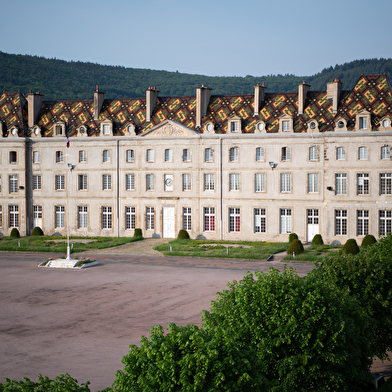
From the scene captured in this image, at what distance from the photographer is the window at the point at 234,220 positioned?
56.6 metres

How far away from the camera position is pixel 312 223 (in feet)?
178

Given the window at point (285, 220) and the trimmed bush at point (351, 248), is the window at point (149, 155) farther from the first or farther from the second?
the trimmed bush at point (351, 248)

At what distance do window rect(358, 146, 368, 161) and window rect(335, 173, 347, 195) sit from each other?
207 cm

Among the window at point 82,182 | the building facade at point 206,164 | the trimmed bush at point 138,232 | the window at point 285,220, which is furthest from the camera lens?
the window at point 82,182

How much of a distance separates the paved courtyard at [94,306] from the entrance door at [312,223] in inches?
449

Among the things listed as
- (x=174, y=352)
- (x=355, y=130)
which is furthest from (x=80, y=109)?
(x=174, y=352)

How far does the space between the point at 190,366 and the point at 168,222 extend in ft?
157

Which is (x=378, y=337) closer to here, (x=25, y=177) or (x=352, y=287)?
(x=352, y=287)

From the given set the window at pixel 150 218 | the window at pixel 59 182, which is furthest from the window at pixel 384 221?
the window at pixel 59 182

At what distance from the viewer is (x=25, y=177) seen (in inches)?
2427

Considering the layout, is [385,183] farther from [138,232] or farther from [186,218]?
[138,232]

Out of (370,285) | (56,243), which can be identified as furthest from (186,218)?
(370,285)

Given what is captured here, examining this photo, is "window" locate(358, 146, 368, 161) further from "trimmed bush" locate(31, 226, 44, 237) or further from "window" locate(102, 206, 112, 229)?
"trimmed bush" locate(31, 226, 44, 237)

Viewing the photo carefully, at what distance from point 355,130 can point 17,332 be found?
37780 millimetres
